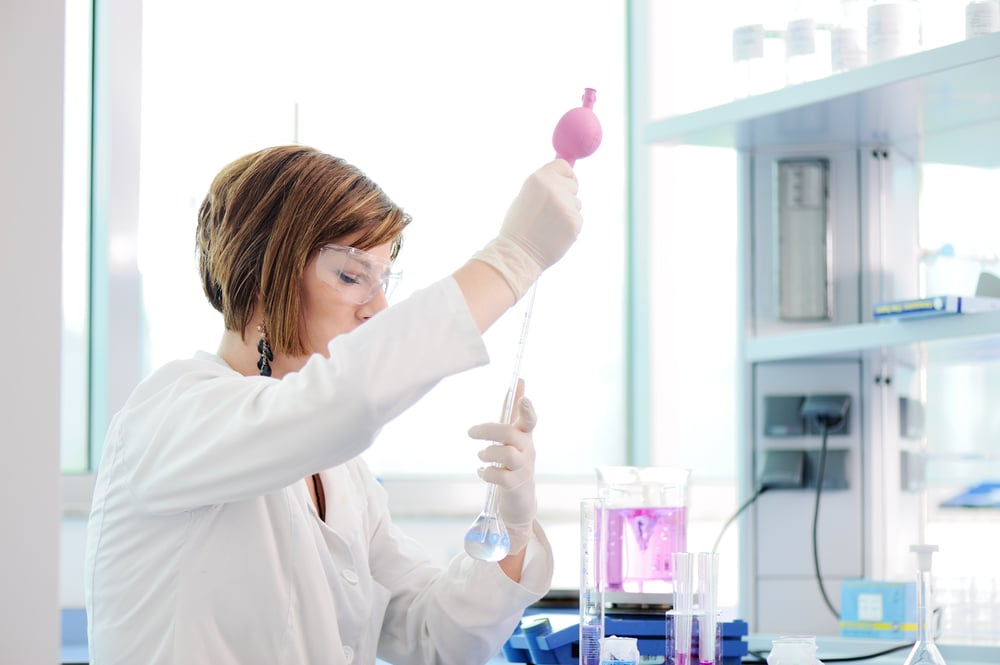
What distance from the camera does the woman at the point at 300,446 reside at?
114 cm

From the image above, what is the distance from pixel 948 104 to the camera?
2.11m

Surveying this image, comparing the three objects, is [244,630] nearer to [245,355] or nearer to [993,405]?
[245,355]

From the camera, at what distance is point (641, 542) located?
171 cm

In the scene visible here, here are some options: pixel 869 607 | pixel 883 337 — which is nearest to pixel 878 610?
pixel 869 607

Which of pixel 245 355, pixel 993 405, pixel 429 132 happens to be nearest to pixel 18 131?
pixel 245 355

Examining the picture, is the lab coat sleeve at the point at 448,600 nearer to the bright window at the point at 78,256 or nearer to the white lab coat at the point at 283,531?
the white lab coat at the point at 283,531

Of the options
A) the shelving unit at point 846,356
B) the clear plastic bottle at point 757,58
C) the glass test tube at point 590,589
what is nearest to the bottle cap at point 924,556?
the glass test tube at point 590,589

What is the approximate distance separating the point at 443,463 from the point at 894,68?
4.87 ft

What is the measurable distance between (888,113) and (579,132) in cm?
114

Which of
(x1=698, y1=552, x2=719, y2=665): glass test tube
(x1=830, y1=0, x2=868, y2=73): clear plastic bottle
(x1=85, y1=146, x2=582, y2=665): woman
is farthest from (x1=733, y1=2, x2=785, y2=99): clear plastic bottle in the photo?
(x1=698, y1=552, x2=719, y2=665): glass test tube

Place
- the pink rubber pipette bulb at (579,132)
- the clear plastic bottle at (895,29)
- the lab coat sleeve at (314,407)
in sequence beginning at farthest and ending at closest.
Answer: the clear plastic bottle at (895,29)
the pink rubber pipette bulb at (579,132)
the lab coat sleeve at (314,407)

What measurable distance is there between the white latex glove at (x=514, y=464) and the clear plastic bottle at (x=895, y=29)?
1.08 metres

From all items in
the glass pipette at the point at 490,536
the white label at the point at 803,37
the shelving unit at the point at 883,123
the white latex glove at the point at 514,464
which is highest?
the white label at the point at 803,37

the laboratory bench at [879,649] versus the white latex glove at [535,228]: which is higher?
the white latex glove at [535,228]
